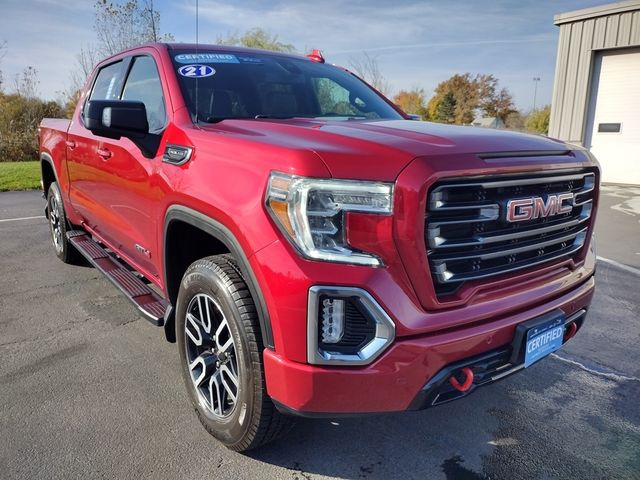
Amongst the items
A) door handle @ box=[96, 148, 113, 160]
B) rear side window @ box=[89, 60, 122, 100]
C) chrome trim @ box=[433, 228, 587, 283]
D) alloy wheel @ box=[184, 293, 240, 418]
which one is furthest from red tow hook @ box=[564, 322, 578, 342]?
rear side window @ box=[89, 60, 122, 100]

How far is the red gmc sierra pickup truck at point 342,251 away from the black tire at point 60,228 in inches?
107

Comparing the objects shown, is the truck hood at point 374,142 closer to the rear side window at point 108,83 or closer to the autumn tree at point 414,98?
the rear side window at point 108,83

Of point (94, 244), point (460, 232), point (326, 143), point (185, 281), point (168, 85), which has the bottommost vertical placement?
point (94, 244)

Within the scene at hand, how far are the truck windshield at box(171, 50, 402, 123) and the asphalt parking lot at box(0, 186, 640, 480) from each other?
167 centimetres

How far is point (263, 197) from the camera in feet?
6.38

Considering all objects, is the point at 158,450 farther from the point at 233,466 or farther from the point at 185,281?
the point at 185,281

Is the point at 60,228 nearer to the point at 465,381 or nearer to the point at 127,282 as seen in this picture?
the point at 127,282

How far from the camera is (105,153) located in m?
3.53

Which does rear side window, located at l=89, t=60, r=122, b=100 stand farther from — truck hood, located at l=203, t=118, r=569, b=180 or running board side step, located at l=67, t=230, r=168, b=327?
truck hood, located at l=203, t=118, r=569, b=180

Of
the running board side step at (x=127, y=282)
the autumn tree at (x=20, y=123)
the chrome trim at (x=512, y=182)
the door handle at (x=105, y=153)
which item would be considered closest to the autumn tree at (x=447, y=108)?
the autumn tree at (x=20, y=123)

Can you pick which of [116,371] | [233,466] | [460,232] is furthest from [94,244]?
[460,232]

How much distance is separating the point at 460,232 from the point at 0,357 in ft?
10.2

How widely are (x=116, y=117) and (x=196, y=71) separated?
2.20 feet

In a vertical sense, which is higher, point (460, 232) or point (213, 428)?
point (460, 232)
